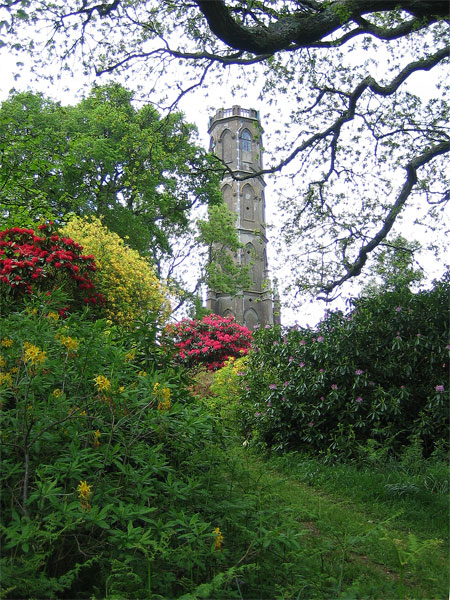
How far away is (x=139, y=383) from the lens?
3197 millimetres

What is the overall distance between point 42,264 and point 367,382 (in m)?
5.55

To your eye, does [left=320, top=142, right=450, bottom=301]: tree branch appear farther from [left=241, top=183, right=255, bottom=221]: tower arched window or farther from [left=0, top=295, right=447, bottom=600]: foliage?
[left=241, top=183, right=255, bottom=221]: tower arched window

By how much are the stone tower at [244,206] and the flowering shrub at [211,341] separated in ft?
72.6

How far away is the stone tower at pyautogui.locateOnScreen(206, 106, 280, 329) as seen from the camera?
3831 centimetres

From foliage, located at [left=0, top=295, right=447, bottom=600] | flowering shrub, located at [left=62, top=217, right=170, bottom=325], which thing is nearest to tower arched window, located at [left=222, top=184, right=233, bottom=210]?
A: flowering shrub, located at [left=62, top=217, right=170, bottom=325]

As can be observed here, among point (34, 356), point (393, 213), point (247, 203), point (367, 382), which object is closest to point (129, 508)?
point (34, 356)

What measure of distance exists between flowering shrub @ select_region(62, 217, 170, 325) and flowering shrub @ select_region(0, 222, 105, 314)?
203 centimetres

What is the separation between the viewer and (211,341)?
568 inches

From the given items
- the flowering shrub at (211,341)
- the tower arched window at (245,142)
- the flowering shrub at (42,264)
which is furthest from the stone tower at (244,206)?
the flowering shrub at (42,264)

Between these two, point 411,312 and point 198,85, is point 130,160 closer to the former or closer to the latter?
point 198,85

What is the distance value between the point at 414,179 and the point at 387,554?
7504mm

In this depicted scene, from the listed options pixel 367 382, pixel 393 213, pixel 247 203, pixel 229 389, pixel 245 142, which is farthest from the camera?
pixel 245 142

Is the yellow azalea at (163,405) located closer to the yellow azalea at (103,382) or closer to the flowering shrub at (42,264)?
the yellow azalea at (103,382)

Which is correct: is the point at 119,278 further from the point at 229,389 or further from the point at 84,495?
the point at 84,495
